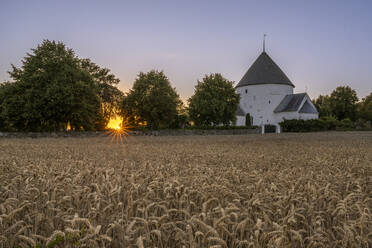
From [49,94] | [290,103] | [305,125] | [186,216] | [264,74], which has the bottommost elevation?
[186,216]

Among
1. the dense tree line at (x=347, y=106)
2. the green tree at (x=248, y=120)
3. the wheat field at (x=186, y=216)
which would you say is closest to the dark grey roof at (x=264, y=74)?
the green tree at (x=248, y=120)

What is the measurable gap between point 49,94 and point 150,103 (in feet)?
56.9

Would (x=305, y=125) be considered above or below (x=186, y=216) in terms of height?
above

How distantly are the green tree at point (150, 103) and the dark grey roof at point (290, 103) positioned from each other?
34.7 m

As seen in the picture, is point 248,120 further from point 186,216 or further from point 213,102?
point 186,216

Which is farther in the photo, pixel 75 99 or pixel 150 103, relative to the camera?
pixel 150 103

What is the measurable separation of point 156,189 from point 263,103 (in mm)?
75996

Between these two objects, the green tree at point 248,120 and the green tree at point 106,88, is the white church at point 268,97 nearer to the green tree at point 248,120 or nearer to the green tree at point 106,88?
the green tree at point 248,120

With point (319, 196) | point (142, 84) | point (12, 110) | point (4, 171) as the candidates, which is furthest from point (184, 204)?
point (142, 84)

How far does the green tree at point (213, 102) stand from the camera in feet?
192

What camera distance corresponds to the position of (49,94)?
1405 inches

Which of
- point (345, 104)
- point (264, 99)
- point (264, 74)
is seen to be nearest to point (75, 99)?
point (264, 99)

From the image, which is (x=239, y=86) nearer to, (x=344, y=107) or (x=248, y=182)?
(x=344, y=107)

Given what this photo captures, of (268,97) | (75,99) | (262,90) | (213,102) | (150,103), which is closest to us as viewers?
(75,99)
